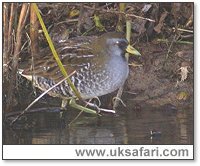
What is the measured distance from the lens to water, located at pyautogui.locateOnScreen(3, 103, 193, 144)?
731cm

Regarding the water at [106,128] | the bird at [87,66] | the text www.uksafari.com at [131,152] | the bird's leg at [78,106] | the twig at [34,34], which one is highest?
the twig at [34,34]

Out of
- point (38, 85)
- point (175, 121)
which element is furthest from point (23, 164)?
point (175, 121)

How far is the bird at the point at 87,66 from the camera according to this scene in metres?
7.64

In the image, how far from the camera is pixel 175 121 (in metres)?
7.64

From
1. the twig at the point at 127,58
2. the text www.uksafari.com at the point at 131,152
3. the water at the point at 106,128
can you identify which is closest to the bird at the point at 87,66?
Result: the twig at the point at 127,58

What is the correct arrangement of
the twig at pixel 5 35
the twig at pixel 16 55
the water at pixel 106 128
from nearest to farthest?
the water at pixel 106 128, the twig at pixel 5 35, the twig at pixel 16 55

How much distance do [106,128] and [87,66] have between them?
0.55 metres

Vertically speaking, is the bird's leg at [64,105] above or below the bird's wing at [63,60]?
below

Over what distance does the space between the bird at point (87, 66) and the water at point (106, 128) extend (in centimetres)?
22

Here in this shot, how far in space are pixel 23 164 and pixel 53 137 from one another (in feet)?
1.25

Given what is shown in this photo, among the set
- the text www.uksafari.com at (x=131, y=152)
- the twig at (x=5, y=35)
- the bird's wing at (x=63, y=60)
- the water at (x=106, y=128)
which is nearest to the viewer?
the text www.uksafari.com at (x=131, y=152)

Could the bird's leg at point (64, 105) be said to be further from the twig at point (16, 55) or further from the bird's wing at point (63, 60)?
the twig at point (16, 55)

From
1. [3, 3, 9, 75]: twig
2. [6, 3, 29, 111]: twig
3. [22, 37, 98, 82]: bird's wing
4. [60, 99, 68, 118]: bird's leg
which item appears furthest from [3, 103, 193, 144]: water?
[3, 3, 9, 75]: twig

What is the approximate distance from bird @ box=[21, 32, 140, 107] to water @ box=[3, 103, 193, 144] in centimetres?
22
